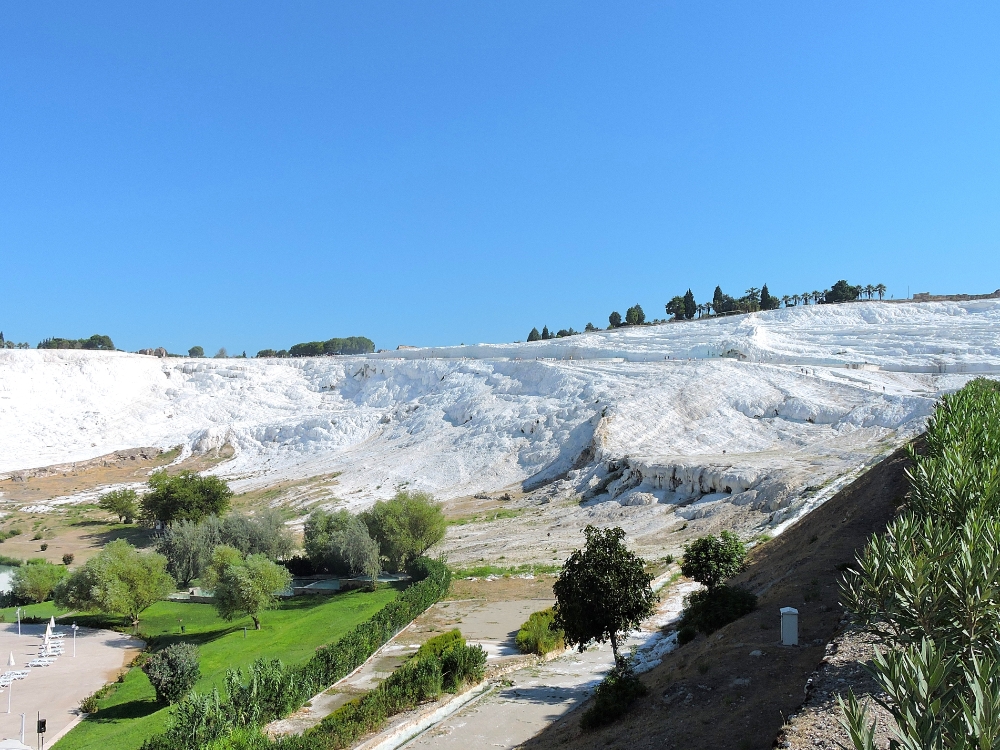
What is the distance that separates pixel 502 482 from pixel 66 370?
5434 centimetres

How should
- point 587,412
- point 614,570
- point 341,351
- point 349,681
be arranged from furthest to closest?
point 341,351
point 587,412
point 349,681
point 614,570

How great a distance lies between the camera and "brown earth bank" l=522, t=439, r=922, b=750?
891 centimetres

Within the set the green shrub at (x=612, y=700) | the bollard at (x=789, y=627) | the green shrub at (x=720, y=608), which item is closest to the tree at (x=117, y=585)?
the green shrub at (x=612, y=700)

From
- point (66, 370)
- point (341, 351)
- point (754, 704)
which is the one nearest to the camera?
point (754, 704)

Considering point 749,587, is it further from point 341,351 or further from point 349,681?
point 341,351

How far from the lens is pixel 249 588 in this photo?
915 inches

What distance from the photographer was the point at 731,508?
28.4m

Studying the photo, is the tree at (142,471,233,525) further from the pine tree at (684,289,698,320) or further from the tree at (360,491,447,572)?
the pine tree at (684,289,698,320)

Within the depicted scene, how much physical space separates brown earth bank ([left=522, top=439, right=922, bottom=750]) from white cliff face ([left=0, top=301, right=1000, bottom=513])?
37.6 feet

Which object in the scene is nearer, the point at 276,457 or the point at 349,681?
the point at 349,681

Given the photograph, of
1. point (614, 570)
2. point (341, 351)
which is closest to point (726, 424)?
point (614, 570)

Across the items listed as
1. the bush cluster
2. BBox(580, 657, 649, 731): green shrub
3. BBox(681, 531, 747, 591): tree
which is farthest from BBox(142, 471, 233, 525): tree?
the bush cluster

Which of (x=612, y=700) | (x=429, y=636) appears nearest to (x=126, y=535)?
(x=429, y=636)

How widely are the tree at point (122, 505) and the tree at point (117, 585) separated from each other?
714 inches
